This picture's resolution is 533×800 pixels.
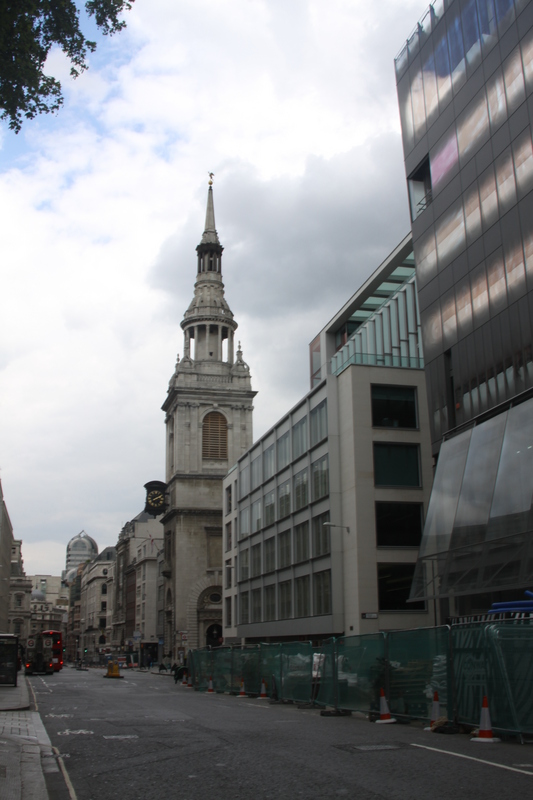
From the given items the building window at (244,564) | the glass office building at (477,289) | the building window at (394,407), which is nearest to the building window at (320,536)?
the building window at (394,407)

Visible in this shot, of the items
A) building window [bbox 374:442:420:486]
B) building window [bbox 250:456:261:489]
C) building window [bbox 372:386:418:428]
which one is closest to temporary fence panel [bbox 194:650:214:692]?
building window [bbox 374:442:420:486]

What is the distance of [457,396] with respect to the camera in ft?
107

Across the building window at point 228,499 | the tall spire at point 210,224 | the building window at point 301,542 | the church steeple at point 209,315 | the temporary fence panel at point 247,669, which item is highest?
the tall spire at point 210,224

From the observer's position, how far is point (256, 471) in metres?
58.2

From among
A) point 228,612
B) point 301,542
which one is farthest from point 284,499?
point 228,612

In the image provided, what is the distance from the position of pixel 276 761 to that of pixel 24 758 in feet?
12.9

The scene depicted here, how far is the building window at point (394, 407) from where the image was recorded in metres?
40.3

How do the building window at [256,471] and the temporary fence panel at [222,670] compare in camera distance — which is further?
the building window at [256,471]

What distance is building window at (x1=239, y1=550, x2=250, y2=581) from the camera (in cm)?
5984

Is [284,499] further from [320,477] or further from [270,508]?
[320,477]

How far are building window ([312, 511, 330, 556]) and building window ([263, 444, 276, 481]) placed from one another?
1028cm

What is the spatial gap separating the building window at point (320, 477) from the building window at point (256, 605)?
1518 centimetres

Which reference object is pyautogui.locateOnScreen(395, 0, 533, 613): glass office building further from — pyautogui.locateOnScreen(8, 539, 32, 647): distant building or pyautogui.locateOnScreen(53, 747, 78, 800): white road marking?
pyautogui.locateOnScreen(8, 539, 32, 647): distant building

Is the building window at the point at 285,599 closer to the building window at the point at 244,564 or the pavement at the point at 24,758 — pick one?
the building window at the point at 244,564
